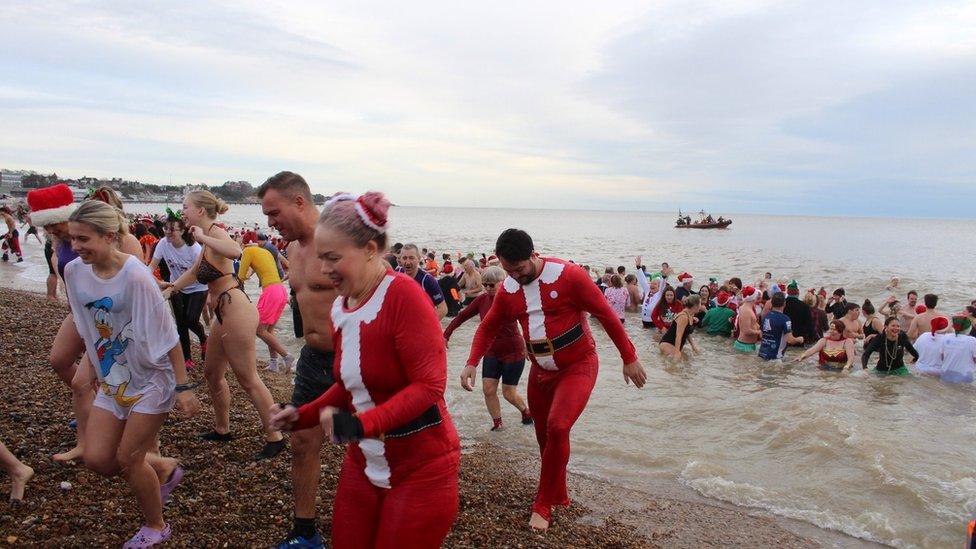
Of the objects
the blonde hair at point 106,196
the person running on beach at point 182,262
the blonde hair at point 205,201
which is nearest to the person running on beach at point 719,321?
the person running on beach at point 182,262

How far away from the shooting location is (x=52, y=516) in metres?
3.61

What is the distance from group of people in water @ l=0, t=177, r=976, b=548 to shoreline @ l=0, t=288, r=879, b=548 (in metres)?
0.18

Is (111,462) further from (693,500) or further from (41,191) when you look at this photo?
(693,500)

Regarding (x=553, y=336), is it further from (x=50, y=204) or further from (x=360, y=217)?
(x=50, y=204)

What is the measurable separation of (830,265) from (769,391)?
38764 millimetres

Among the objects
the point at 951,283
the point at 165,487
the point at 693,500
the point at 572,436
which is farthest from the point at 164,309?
the point at 951,283

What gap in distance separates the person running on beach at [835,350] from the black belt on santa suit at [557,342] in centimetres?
877

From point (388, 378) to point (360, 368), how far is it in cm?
12

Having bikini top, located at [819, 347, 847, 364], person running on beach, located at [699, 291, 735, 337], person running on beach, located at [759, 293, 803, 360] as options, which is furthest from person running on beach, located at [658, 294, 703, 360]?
person running on beach, located at [699, 291, 735, 337]

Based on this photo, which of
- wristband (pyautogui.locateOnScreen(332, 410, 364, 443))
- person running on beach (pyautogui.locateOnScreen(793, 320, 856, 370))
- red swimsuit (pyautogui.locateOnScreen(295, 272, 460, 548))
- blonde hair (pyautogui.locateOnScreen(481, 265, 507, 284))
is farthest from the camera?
person running on beach (pyautogui.locateOnScreen(793, 320, 856, 370))

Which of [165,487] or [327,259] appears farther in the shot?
[165,487]

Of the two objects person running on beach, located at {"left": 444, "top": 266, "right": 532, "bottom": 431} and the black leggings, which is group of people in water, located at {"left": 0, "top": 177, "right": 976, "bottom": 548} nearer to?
person running on beach, located at {"left": 444, "top": 266, "right": 532, "bottom": 431}

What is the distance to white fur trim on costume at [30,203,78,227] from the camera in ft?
12.9

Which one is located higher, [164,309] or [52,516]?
[164,309]
